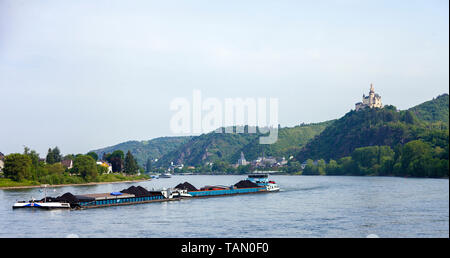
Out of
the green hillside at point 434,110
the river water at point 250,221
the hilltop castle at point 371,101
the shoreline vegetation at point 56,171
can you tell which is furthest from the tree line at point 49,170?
the green hillside at point 434,110

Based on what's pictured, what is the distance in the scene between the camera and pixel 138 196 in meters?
49.3

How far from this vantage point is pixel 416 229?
26.5m

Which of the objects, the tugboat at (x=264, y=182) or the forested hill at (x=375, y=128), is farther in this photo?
the forested hill at (x=375, y=128)

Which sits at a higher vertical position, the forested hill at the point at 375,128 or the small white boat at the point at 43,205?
the forested hill at the point at 375,128

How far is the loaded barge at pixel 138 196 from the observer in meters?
41.3

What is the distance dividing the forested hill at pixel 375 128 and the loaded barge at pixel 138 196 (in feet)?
225

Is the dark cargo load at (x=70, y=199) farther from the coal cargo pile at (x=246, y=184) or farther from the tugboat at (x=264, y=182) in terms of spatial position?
the tugboat at (x=264, y=182)

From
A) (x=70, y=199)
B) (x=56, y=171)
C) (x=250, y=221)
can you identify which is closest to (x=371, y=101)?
(x=56, y=171)

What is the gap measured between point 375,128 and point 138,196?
362 feet

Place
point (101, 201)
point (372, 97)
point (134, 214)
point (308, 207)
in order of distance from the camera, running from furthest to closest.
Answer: point (372, 97) < point (101, 201) < point (308, 207) < point (134, 214)

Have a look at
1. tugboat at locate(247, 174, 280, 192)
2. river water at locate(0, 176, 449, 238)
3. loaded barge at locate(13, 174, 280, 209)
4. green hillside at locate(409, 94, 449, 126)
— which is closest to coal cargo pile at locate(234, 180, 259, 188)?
loaded barge at locate(13, 174, 280, 209)
